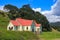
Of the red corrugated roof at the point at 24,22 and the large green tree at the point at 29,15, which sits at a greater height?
the large green tree at the point at 29,15

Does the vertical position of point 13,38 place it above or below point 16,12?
below

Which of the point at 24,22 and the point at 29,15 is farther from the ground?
the point at 29,15

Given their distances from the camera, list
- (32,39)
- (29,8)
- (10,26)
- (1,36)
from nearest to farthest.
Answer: (1,36) < (32,39) < (10,26) < (29,8)

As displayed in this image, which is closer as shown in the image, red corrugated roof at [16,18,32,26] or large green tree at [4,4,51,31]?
red corrugated roof at [16,18,32,26]

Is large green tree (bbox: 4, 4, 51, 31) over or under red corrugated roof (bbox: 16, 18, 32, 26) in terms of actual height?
over

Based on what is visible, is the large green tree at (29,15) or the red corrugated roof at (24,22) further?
the large green tree at (29,15)

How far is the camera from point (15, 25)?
78.4 metres

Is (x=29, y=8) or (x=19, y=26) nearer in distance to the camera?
(x=19, y=26)

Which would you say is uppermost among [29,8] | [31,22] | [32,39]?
[29,8]

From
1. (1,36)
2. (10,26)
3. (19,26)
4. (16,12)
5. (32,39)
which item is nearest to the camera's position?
(1,36)

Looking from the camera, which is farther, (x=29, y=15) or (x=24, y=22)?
(x=29, y=15)

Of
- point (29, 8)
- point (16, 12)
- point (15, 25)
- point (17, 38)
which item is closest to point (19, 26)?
point (15, 25)

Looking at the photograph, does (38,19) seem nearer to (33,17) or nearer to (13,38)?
(33,17)

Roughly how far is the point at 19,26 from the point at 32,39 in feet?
120
